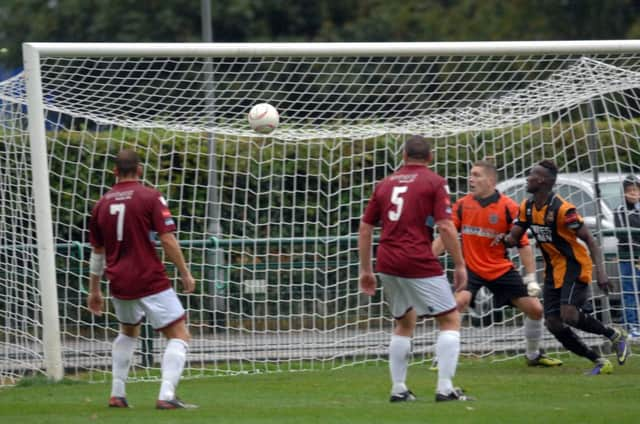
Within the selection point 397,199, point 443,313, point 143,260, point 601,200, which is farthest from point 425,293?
point 601,200

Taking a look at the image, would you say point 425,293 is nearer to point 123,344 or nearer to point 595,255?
point 123,344

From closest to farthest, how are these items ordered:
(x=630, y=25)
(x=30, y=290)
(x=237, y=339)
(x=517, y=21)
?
(x=30, y=290) → (x=237, y=339) → (x=630, y=25) → (x=517, y=21)

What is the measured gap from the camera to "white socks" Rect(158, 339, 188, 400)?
8562 millimetres

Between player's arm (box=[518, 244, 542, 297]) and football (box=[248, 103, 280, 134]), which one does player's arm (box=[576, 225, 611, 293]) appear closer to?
player's arm (box=[518, 244, 542, 297])

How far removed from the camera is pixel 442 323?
8602 mm

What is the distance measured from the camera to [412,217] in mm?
8469

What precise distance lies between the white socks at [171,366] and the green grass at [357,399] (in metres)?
0.17

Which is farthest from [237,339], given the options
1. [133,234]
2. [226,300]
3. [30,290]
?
[133,234]

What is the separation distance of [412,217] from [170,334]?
1927 mm

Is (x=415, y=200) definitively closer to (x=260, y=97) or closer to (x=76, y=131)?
(x=260, y=97)

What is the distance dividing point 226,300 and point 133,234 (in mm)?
3933

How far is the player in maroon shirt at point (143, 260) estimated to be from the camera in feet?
28.0

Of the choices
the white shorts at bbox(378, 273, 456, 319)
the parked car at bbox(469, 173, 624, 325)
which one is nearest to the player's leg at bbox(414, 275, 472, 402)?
the white shorts at bbox(378, 273, 456, 319)

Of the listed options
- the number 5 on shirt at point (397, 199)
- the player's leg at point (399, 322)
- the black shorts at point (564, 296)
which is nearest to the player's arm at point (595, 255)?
the black shorts at point (564, 296)
